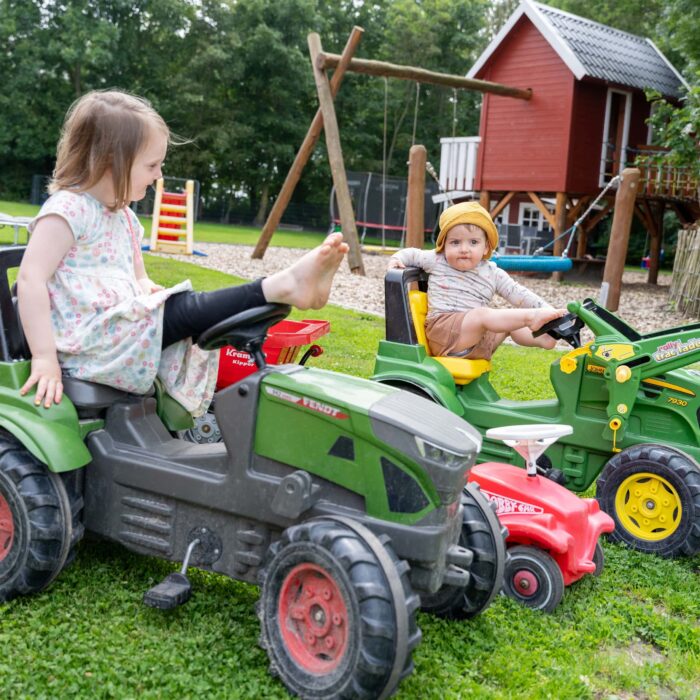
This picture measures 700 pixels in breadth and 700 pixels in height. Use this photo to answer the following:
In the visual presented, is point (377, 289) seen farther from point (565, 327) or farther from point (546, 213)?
point (565, 327)

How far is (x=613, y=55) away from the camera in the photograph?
673 inches

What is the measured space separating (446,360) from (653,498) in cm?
104

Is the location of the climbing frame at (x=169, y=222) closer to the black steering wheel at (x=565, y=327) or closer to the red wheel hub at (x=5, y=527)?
the black steering wheel at (x=565, y=327)

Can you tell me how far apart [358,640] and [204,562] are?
2.00 ft

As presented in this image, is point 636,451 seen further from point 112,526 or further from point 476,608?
point 112,526

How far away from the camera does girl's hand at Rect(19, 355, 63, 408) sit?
7.86 feet

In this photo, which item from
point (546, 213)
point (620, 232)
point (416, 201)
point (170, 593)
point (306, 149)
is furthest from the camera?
point (546, 213)

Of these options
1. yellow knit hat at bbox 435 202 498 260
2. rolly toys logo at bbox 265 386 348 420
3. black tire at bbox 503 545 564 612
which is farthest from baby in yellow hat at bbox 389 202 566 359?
rolly toys logo at bbox 265 386 348 420

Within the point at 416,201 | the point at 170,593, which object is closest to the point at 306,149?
the point at 416,201

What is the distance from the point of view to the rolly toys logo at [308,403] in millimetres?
2150

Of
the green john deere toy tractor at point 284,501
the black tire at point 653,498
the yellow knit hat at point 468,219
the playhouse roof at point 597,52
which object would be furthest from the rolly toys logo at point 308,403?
the playhouse roof at point 597,52

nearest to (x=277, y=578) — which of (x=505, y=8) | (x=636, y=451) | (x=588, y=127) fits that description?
(x=636, y=451)

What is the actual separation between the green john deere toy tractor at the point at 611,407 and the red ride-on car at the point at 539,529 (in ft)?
1.43

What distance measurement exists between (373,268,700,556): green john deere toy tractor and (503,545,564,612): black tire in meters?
0.71
